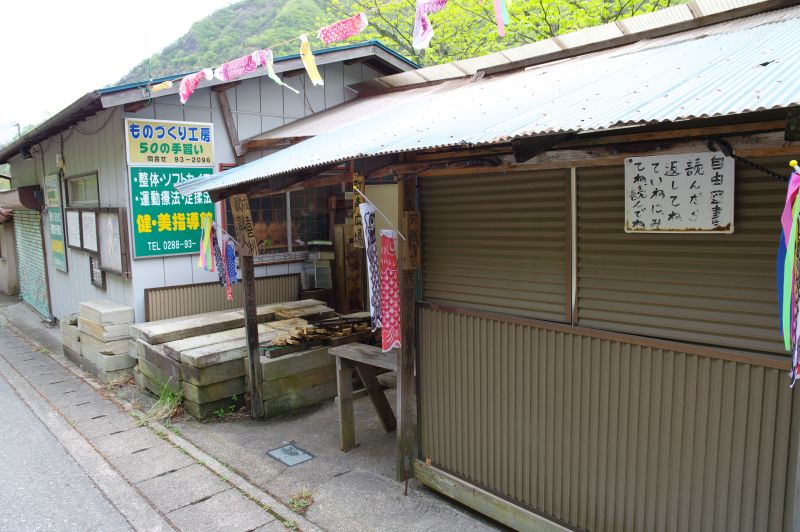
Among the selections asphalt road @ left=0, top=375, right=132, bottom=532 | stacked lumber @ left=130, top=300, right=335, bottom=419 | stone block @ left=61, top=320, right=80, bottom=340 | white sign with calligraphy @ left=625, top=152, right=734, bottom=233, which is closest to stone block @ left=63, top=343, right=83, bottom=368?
stone block @ left=61, top=320, right=80, bottom=340

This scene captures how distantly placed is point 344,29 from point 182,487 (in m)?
5.98

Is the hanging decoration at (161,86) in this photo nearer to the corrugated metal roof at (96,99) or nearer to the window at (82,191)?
the corrugated metal roof at (96,99)

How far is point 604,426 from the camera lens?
4352mm

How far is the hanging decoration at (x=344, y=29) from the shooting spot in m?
7.30

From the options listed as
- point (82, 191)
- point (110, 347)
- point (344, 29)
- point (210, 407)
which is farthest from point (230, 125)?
point (210, 407)

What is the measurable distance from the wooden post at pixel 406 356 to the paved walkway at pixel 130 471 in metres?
1.43

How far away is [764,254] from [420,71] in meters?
7.12

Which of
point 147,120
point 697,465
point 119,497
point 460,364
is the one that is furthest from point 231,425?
point 697,465

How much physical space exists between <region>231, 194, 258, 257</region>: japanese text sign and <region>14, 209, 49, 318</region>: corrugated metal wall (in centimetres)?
1012

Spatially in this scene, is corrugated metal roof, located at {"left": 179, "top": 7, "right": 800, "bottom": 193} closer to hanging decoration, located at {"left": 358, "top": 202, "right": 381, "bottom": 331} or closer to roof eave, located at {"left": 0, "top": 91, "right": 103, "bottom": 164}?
hanging decoration, located at {"left": 358, "top": 202, "right": 381, "bottom": 331}

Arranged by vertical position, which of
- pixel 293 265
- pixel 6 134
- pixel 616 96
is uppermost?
pixel 6 134

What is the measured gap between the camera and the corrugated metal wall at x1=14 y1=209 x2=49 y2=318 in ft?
50.3

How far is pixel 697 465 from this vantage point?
386 centimetres

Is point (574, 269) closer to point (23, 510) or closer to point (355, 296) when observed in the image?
point (23, 510)
